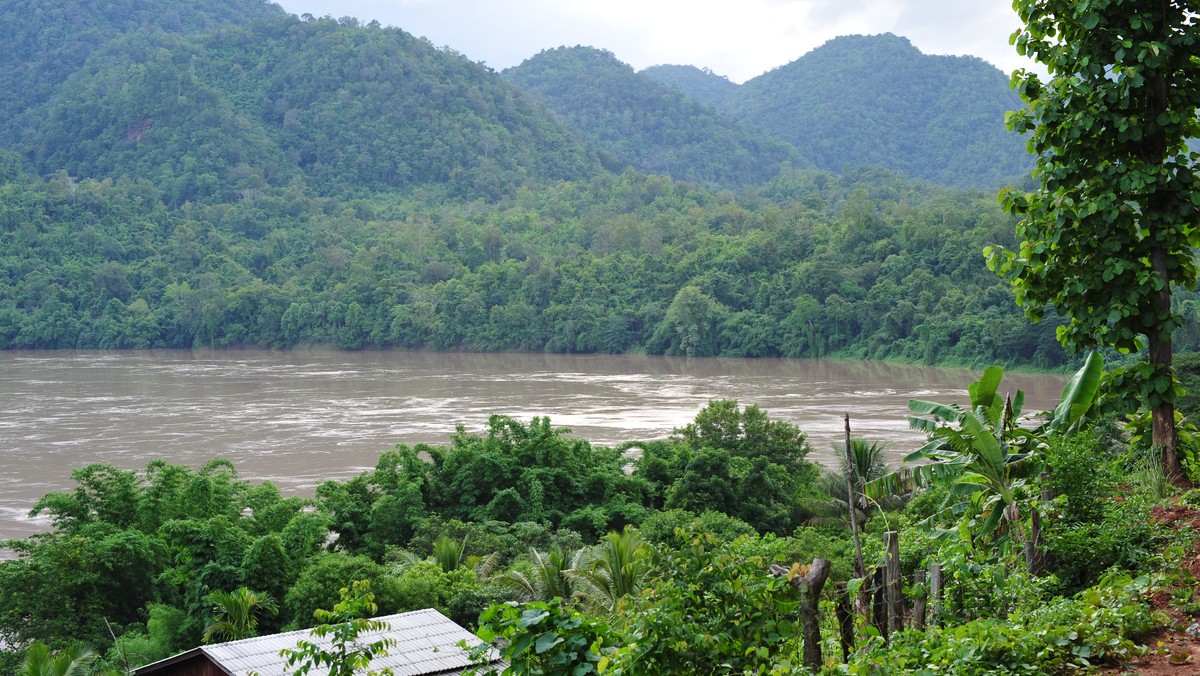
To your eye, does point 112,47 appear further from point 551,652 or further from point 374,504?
point 551,652

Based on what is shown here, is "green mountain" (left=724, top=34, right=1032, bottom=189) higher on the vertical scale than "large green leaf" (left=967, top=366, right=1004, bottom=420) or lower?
higher

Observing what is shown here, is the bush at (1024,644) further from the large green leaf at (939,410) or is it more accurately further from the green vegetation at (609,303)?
the large green leaf at (939,410)

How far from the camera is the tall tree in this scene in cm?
559

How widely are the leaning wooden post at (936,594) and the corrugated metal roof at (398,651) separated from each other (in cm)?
289

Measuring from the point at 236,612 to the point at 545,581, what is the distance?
3355mm

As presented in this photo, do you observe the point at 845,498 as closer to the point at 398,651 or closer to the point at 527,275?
the point at 398,651

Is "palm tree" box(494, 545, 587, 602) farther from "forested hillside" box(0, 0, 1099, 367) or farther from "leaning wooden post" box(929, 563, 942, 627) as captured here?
"forested hillside" box(0, 0, 1099, 367)

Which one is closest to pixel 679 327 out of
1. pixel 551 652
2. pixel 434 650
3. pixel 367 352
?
pixel 367 352

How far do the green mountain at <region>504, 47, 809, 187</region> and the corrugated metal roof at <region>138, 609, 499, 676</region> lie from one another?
308 feet

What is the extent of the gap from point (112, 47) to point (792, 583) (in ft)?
356

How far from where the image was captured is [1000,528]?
5734 mm

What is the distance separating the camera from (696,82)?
165125 millimetres

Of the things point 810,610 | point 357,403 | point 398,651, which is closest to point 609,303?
point 357,403

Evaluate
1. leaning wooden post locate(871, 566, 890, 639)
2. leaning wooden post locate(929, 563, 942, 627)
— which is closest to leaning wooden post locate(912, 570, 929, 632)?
leaning wooden post locate(929, 563, 942, 627)
